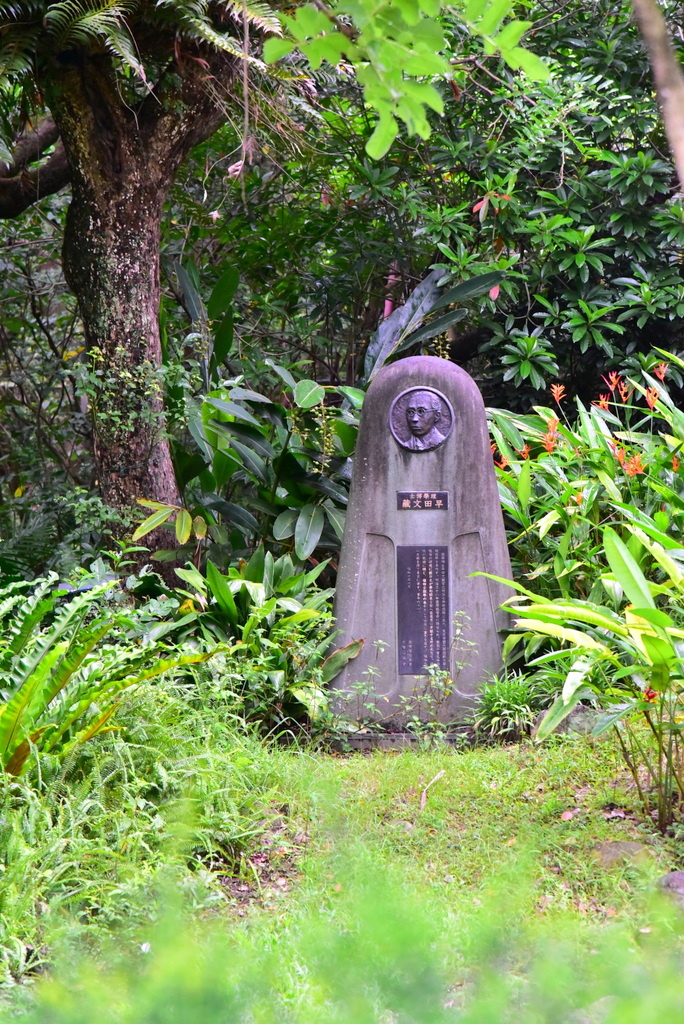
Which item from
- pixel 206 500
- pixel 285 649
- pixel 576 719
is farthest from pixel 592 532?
pixel 206 500

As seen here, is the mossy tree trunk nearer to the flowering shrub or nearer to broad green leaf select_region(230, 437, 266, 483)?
broad green leaf select_region(230, 437, 266, 483)

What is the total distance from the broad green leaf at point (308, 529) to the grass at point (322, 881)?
134 centimetres

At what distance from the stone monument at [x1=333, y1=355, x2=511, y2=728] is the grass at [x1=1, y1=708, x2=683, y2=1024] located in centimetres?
62

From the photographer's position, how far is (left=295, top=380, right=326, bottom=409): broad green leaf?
18.5 ft

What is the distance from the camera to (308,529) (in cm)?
563

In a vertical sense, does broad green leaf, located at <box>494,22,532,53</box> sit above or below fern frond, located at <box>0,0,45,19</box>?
below

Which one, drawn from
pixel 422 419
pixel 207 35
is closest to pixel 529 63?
pixel 422 419

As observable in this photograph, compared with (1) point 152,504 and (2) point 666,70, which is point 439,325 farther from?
(2) point 666,70

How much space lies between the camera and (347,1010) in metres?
0.76

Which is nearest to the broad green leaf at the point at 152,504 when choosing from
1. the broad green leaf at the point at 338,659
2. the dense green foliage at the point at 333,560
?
the dense green foliage at the point at 333,560

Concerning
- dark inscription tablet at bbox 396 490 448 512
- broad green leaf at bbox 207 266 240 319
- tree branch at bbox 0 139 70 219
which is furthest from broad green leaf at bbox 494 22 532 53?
tree branch at bbox 0 139 70 219

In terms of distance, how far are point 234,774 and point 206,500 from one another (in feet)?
8.91

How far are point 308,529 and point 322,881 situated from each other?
2.70 meters

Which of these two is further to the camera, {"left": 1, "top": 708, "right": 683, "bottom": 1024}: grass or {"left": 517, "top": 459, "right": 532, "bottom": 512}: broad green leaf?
{"left": 517, "top": 459, "right": 532, "bottom": 512}: broad green leaf
